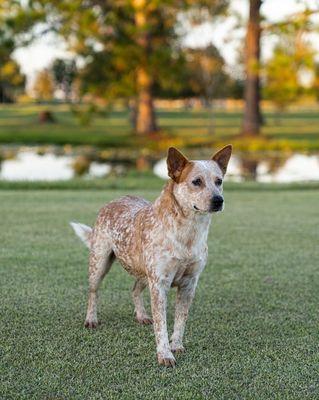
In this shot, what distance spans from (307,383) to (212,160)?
1.68m

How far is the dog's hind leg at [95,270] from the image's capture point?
548cm

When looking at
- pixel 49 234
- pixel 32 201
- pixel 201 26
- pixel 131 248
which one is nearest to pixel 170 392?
pixel 131 248

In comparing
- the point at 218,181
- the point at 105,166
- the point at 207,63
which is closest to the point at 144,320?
the point at 218,181

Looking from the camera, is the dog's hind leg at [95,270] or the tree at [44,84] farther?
the tree at [44,84]

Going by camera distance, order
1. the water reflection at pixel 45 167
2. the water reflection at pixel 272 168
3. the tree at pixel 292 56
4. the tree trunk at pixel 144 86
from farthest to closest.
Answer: the tree trunk at pixel 144 86, the tree at pixel 292 56, the water reflection at pixel 45 167, the water reflection at pixel 272 168

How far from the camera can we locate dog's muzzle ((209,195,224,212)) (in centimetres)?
439

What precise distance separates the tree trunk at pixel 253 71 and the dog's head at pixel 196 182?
28.7m

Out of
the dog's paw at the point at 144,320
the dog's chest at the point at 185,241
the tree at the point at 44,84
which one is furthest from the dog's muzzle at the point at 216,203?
the tree at the point at 44,84

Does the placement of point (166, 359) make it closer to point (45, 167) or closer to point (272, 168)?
point (272, 168)

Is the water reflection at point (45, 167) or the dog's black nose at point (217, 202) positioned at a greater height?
the dog's black nose at point (217, 202)

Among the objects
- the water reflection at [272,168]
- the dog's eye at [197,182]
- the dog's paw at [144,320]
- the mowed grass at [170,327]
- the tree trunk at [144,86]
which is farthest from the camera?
the tree trunk at [144,86]

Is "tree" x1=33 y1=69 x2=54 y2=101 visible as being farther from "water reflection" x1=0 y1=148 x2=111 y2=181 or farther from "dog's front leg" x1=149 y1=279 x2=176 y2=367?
"dog's front leg" x1=149 y1=279 x2=176 y2=367

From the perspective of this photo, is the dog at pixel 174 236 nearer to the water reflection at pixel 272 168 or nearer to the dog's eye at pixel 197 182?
the dog's eye at pixel 197 182

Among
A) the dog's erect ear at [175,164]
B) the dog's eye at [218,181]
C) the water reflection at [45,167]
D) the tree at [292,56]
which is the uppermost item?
the tree at [292,56]
